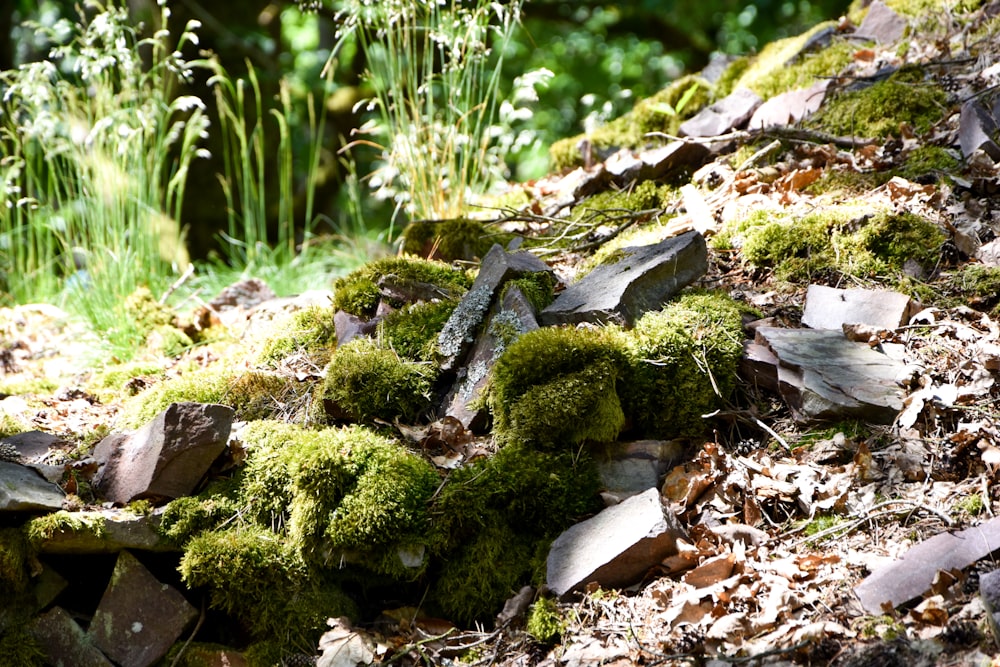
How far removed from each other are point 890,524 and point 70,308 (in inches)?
150

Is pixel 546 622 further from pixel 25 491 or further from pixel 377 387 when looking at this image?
pixel 25 491

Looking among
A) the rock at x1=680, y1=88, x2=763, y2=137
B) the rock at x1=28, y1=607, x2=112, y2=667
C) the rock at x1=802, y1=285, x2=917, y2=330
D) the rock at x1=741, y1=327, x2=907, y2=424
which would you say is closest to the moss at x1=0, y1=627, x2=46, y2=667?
the rock at x1=28, y1=607, x2=112, y2=667

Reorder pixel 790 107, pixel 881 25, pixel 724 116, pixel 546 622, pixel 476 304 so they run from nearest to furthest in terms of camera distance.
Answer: pixel 546 622, pixel 476 304, pixel 790 107, pixel 724 116, pixel 881 25

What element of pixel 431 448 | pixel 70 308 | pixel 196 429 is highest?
pixel 196 429

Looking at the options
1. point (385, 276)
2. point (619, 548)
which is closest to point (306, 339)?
point (385, 276)

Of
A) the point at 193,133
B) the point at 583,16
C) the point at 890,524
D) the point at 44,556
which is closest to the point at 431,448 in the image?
the point at 44,556

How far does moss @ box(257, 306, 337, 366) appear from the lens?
2.85 meters

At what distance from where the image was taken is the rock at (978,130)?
2.88 m

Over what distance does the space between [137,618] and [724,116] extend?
314 cm

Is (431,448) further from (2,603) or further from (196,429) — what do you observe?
(2,603)

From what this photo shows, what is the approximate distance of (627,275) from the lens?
258 cm

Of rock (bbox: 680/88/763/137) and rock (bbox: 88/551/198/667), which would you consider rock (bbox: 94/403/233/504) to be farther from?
rock (bbox: 680/88/763/137)

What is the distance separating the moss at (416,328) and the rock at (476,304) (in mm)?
58

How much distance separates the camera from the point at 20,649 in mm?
2020
